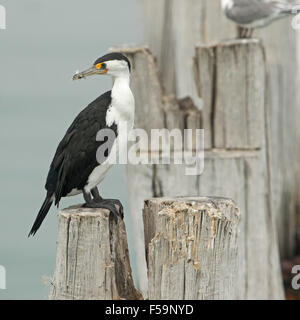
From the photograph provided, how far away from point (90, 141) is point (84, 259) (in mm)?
724

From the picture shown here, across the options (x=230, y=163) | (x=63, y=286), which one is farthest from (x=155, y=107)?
(x=63, y=286)

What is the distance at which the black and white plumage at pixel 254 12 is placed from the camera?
7652 millimetres

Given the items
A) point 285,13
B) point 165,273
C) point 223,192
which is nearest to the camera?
point 165,273

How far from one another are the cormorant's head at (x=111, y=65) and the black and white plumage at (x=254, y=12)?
11.0ft

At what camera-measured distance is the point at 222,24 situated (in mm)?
7852

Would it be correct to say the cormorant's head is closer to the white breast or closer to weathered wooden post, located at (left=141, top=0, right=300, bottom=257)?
the white breast

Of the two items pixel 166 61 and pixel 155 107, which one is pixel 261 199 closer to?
pixel 155 107

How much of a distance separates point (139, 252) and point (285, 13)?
118 inches

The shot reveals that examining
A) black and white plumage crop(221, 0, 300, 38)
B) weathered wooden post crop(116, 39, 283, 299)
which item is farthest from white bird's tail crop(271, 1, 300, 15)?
weathered wooden post crop(116, 39, 283, 299)

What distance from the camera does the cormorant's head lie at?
14.4 ft

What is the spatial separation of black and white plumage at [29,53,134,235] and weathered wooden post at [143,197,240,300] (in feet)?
1.47

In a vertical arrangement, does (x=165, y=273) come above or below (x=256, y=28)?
below

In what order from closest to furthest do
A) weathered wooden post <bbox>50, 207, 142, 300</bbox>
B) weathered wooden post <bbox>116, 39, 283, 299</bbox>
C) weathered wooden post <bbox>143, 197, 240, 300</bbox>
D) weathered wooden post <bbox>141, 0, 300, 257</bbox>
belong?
weathered wooden post <bbox>143, 197, 240, 300</bbox>
weathered wooden post <bbox>50, 207, 142, 300</bbox>
weathered wooden post <bbox>116, 39, 283, 299</bbox>
weathered wooden post <bbox>141, 0, 300, 257</bbox>

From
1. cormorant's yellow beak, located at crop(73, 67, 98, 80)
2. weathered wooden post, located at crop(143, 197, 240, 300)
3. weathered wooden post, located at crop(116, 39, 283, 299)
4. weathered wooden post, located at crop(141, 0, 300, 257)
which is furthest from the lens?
weathered wooden post, located at crop(141, 0, 300, 257)
